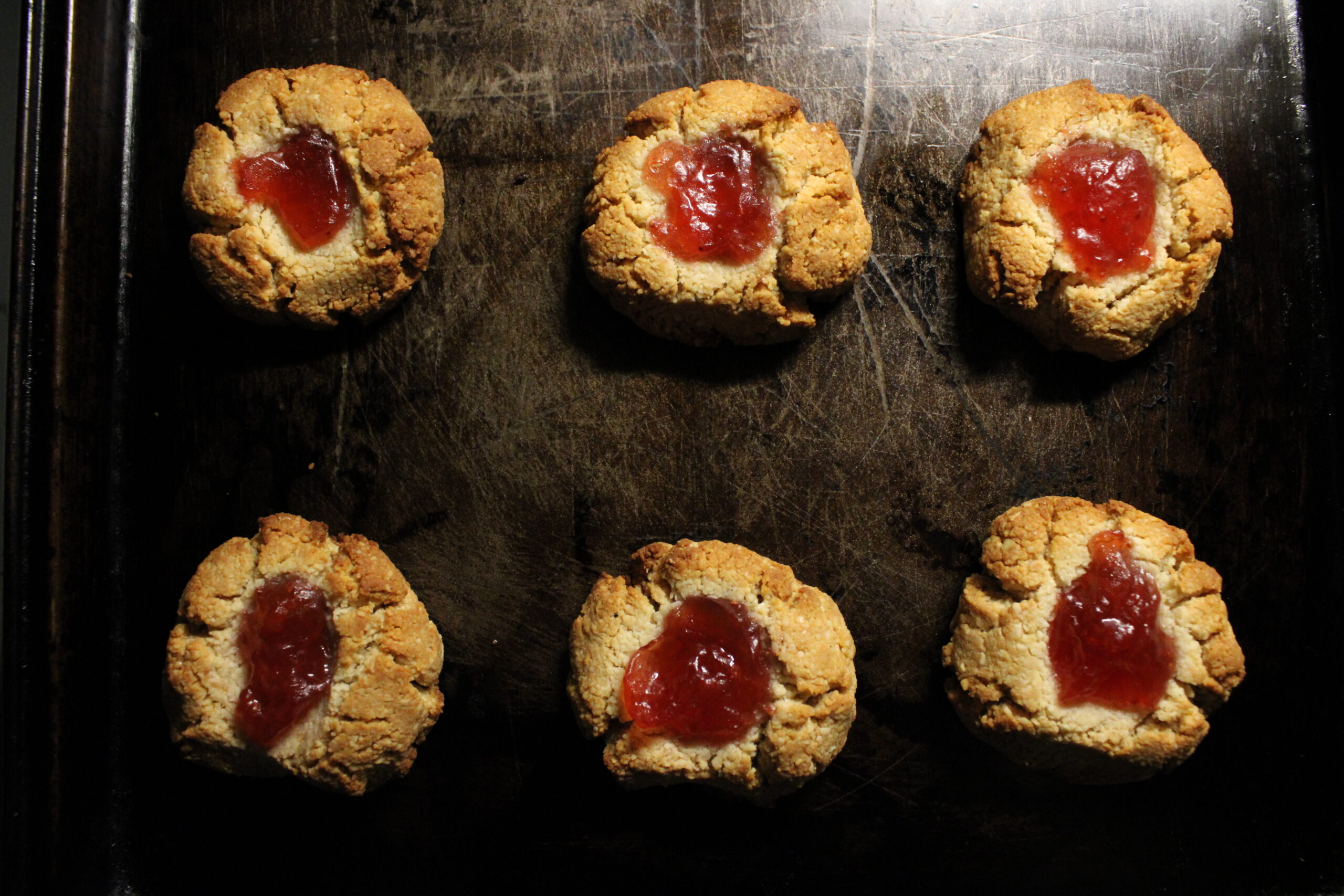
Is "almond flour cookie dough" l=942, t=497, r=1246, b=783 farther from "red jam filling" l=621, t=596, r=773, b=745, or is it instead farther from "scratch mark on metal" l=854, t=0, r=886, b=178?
"scratch mark on metal" l=854, t=0, r=886, b=178

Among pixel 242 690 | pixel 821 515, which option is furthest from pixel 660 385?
pixel 242 690

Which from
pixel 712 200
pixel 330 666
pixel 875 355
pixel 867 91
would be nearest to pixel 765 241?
pixel 712 200

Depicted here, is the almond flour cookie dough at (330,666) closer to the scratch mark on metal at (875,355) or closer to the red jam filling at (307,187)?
the red jam filling at (307,187)

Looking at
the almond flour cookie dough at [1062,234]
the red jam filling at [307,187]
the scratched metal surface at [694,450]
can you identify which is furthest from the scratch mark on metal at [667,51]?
the red jam filling at [307,187]

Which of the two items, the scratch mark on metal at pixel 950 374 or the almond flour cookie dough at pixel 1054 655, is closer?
the almond flour cookie dough at pixel 1054 655

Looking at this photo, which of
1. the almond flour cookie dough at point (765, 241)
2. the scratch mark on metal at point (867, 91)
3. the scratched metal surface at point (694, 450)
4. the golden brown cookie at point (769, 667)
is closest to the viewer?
the golden brown cookie at point (769, 667)

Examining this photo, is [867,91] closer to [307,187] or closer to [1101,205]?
[1101,205]

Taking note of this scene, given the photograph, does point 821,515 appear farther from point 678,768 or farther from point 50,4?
point 50,4
